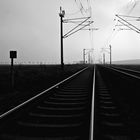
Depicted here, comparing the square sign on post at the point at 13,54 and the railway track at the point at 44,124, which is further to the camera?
the square sign on post at the point at 13,54

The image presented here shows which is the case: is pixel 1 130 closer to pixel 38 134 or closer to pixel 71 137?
pixel 38 134

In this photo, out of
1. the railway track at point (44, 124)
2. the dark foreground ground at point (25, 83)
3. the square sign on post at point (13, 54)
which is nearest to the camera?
the railway track at point (44, 124)

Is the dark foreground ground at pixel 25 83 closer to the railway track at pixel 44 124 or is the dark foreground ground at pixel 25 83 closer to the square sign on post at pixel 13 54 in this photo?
the square sign on post at pixel 13 54

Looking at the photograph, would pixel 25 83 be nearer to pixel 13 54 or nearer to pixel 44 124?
pixel 13 54

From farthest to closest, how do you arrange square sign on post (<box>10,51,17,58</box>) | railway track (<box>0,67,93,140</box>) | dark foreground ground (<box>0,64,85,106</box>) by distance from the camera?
square sign on post (<box>10,51,17,58</box>), dark foreground ground (<box>0,64,85,106</box>), railway track (<box>0,67,93,140</box>)

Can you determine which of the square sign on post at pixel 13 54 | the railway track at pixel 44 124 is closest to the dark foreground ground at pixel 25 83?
the square sign on post at pixel 13 54

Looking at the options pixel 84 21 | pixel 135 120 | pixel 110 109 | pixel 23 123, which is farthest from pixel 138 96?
pixel 84 21

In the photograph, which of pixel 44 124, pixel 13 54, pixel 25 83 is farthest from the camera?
pixel 25 83

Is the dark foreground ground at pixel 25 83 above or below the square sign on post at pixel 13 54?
below

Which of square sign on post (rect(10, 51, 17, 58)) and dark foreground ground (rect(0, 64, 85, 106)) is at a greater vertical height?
square sign on post (rect(10, 51, 17, 58))

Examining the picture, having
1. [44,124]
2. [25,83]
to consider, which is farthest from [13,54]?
[44,124]

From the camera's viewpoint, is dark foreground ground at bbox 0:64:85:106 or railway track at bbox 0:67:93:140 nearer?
railway track at bbox 0:67:93:140

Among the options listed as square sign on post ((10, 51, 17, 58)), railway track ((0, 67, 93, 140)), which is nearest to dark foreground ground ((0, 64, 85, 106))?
square sign on post ((10, 51, 17, 58))

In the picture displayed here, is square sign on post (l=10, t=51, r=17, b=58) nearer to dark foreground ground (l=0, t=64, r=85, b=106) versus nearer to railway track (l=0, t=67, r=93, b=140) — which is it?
dark foreground ground (l=0, t=64, r=85, b=106)
